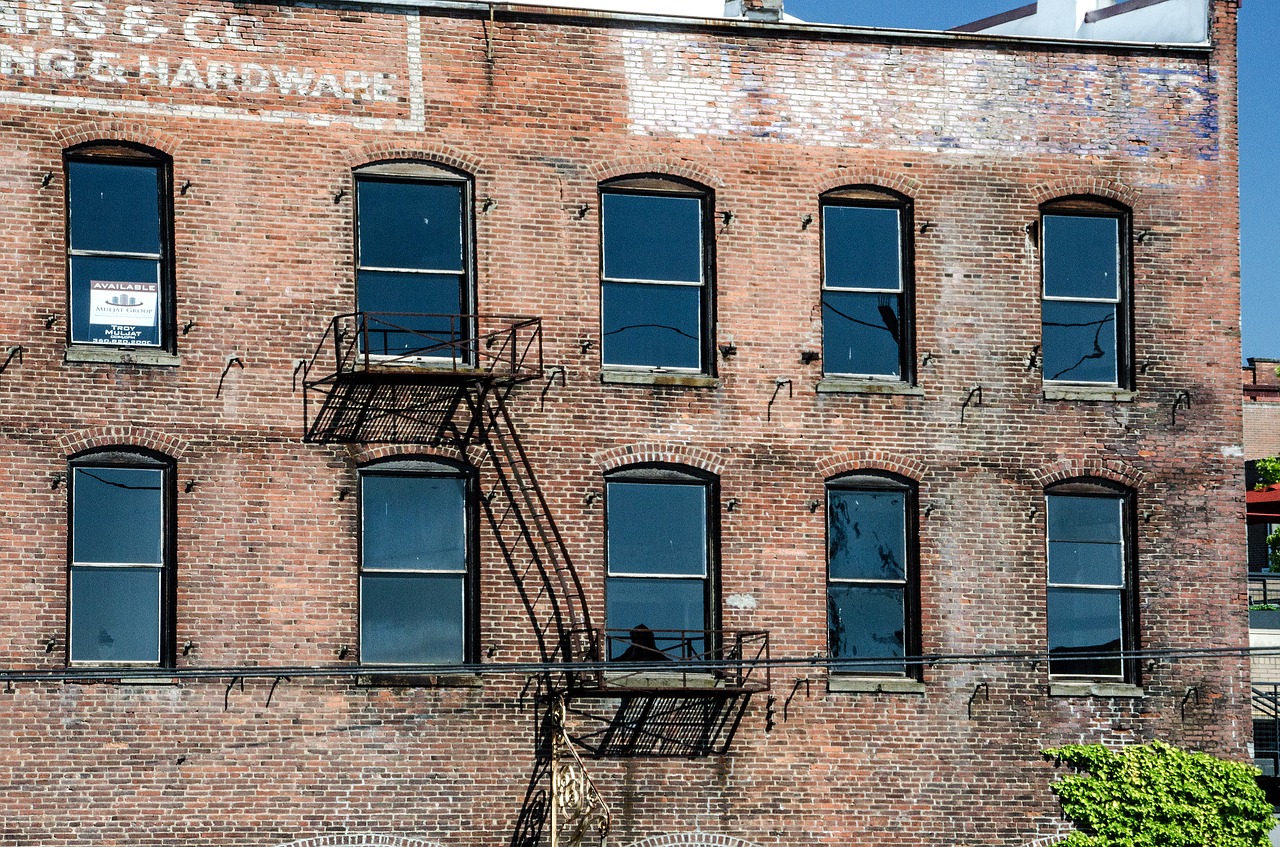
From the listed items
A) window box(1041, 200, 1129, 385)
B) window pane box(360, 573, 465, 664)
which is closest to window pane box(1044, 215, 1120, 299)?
window box(1041, 200, 1129, 385)

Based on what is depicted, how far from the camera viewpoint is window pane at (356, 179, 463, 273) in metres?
20.7

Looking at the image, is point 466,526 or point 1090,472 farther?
point 1090,472

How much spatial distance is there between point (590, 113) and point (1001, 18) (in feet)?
29.4

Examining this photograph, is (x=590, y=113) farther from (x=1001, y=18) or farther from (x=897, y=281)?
(x=1001, y=18)

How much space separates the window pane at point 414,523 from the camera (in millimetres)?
20188

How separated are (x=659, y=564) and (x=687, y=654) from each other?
3.43 feet

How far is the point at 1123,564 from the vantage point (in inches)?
864

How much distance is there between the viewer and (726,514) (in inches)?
819

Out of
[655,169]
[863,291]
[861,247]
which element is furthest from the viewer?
[861,247]

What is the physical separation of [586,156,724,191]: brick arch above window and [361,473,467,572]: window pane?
3.86m

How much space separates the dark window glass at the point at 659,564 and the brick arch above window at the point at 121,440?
188 inches

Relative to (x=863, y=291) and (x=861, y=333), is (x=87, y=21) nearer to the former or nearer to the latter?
(x=863, y=291)

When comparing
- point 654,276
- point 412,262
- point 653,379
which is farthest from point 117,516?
point 654,276

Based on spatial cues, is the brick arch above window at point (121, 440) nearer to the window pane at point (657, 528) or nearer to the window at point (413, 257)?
the window at point (413, 257)
